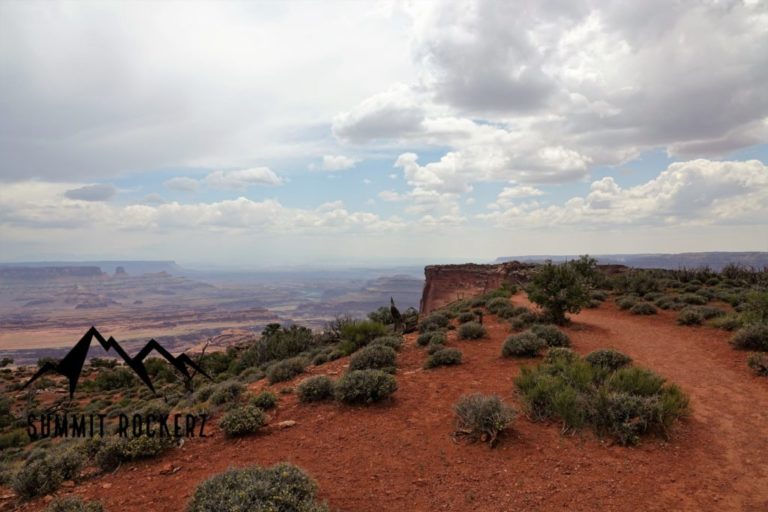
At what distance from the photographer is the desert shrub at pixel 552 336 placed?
43.0 feet

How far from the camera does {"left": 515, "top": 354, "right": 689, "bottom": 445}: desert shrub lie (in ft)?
22.9

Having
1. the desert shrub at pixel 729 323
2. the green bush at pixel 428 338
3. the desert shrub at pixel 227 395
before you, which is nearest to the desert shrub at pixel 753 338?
the desert shrub at pixel 729 323

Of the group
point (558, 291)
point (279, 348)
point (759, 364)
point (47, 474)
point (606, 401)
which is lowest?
point (279, 348)

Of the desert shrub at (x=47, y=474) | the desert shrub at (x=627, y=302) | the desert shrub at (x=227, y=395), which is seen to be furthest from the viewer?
the desert shrub at (x=627, y=302)

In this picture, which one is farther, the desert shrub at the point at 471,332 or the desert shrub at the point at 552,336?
the desert shrub at the point at 471,332

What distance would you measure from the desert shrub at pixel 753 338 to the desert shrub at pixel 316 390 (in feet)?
38.0

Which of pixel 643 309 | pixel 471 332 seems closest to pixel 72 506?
pixel 471 332

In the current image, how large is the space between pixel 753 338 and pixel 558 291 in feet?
21.0

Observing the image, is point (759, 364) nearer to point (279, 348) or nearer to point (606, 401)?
point (606, 401)

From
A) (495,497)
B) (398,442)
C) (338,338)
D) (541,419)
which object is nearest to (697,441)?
(541,419)

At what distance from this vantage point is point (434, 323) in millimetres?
17922

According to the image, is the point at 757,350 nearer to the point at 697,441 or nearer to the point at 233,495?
the point at 697,441

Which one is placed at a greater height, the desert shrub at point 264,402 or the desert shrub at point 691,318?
the desert shrub at point 691,318

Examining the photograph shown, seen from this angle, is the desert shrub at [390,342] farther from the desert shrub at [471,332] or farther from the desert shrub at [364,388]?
the desert shrub at [364,388]
